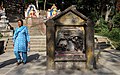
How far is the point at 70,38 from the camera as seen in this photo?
8188 mm

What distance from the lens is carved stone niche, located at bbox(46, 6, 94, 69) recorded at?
7785 millimetres

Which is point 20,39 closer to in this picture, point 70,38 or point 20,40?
point 20,40

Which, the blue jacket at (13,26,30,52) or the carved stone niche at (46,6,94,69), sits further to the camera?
the blue jacket at (13,26,30,52)

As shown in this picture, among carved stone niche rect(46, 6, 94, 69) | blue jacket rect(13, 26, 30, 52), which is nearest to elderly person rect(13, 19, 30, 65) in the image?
blue jacket rect(13, 26, 30, 52)

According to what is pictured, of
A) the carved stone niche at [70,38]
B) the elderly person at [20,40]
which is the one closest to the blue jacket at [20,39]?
the elderly person at [20,40]

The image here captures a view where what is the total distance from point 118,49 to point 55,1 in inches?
1118

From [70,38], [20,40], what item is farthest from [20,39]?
[70,38]

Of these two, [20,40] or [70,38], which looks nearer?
[70,38]

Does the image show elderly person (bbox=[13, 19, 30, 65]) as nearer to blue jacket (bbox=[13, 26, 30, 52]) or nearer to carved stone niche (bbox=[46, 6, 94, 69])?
blue jacket (bbox=[13, 26, 30, 52])

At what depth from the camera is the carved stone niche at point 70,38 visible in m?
7.79

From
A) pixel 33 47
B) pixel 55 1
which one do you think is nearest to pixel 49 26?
pixel 33 47

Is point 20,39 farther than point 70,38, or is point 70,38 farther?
point 20,39

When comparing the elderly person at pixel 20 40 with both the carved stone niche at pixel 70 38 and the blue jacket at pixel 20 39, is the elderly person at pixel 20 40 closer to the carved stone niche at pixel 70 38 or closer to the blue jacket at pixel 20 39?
the blue jacket at pixel 20 39

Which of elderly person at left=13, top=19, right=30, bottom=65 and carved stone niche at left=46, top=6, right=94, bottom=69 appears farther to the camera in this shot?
elderly person at left=13, top=19, right=30, bottom=65
